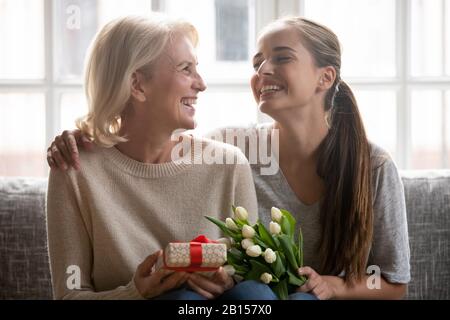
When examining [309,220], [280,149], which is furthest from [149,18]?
[309,220]

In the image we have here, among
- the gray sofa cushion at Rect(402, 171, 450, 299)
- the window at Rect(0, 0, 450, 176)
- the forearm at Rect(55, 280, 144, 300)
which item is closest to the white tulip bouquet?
the forearm at Rect(55, 280, 144, 300)

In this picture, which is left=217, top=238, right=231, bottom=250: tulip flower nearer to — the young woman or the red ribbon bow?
the red ribbon bow

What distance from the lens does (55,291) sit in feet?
5.84

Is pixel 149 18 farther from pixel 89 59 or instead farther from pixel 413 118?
pixel 413 118

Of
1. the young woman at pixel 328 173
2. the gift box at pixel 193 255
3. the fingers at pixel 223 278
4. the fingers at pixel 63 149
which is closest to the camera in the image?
the gift box at pixel 193 255

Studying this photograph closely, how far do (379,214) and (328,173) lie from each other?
163mm

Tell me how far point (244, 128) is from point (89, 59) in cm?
46

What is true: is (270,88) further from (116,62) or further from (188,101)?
(116,62)

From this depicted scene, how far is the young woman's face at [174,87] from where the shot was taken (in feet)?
5.99

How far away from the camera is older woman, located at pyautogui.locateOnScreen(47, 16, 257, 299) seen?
5.83 ft

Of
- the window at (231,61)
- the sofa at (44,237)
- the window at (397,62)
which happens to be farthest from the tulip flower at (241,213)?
the window at (397,62)

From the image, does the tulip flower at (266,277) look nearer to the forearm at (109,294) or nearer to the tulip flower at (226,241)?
the tulip flower at (226,241)

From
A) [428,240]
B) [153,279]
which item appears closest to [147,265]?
[153,279]
